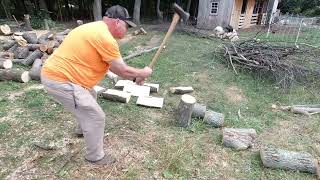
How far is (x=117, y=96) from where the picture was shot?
5.54 metres

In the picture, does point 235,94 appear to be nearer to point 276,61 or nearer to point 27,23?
point 276,61

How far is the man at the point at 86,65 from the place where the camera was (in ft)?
10.3

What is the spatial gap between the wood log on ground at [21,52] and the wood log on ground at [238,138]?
5629 mm

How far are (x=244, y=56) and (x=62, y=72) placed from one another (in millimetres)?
5725

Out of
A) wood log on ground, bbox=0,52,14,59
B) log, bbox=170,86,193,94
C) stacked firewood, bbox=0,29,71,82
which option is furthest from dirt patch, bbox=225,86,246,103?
wood log on ground, bbox=0,52,14,59

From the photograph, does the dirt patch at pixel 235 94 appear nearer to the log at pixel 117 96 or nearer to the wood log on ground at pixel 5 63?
the log at pixel 117 96

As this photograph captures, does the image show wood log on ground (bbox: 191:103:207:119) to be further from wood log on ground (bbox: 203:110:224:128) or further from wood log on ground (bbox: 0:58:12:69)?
wood log on ground (bbox: 0:58:12:69)

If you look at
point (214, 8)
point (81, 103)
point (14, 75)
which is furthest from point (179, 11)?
point (214, 8)

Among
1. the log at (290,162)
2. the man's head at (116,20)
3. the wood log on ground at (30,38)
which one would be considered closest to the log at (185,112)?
the log at (290,162)

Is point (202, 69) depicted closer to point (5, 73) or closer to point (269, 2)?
point (5, 73)

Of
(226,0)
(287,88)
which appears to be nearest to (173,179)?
(287,88)

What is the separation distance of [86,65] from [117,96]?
2320mm

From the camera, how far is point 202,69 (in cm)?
808

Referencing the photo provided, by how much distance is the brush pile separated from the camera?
704cm
